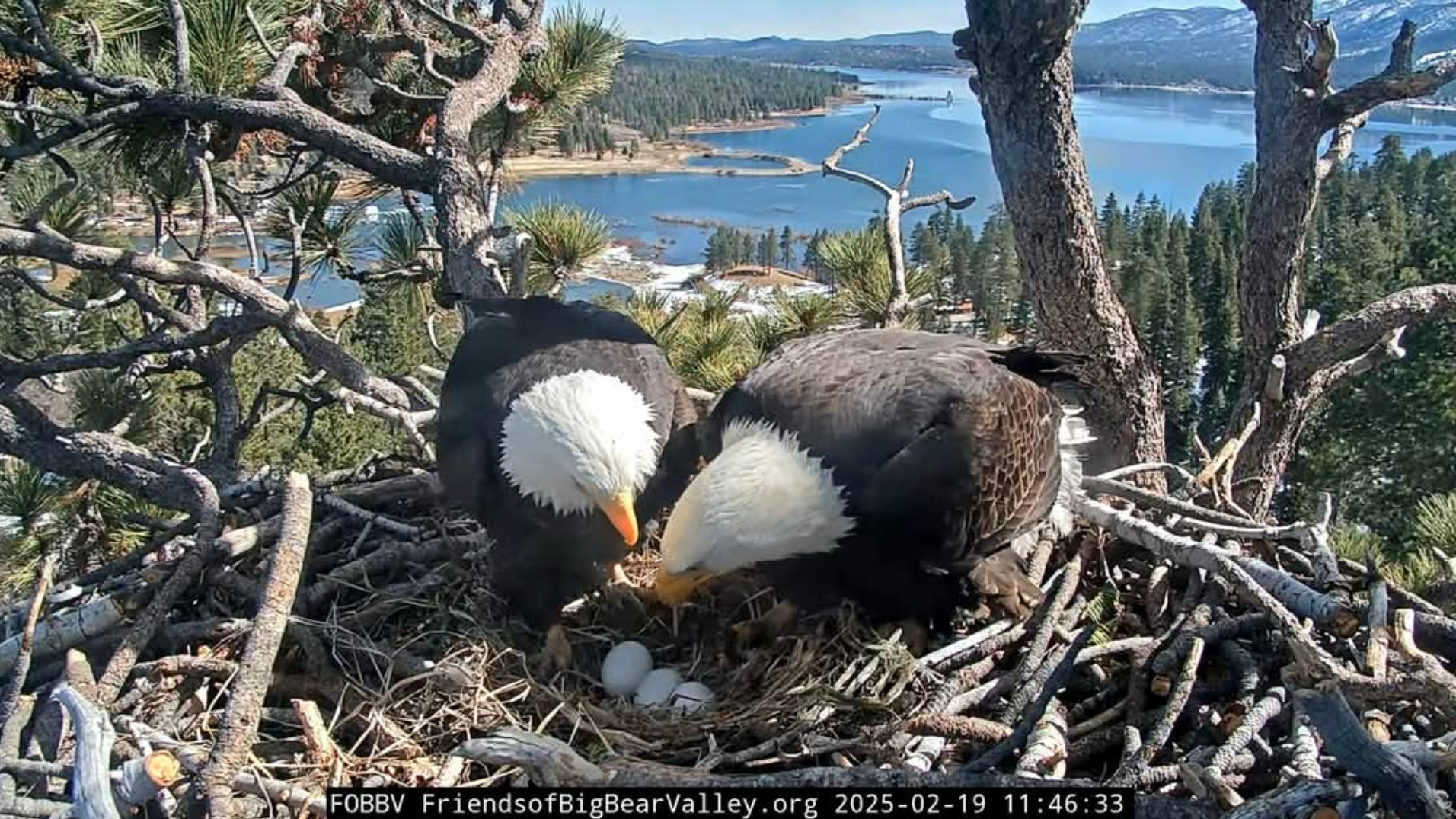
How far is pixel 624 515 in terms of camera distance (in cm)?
253

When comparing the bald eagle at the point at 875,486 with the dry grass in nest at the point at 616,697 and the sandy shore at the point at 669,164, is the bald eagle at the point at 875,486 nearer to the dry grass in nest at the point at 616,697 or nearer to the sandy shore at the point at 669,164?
the dry grass in nest at the point at 616,697

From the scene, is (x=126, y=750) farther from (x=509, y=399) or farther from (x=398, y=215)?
(x=398, y=215)

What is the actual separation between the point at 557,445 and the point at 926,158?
37.3 meters

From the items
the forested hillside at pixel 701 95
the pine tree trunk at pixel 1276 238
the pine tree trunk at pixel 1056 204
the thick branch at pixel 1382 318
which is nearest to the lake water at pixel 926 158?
the forested hillside at pixel 701 95

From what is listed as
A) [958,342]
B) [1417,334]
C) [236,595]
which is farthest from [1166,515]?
[1417,334]

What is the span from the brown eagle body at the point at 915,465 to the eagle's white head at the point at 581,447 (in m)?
0.36

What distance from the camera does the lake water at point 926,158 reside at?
3356 cm

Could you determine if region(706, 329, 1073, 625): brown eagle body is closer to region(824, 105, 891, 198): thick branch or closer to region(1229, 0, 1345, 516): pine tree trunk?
region(824, 105, 891, 198): thick branch

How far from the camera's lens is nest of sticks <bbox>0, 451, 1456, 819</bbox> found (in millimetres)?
2025

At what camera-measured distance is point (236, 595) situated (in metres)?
2.88

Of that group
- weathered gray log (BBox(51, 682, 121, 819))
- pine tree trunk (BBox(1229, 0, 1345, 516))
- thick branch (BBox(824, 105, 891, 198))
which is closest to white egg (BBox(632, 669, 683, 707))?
weathered gray log (BBox(51, 682, 121, 819))

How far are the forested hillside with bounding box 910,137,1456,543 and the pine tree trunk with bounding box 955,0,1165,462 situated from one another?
1.27 feet

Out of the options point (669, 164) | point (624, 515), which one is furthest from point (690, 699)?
point (669, 164)

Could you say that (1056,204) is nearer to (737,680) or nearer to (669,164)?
(737,680)
